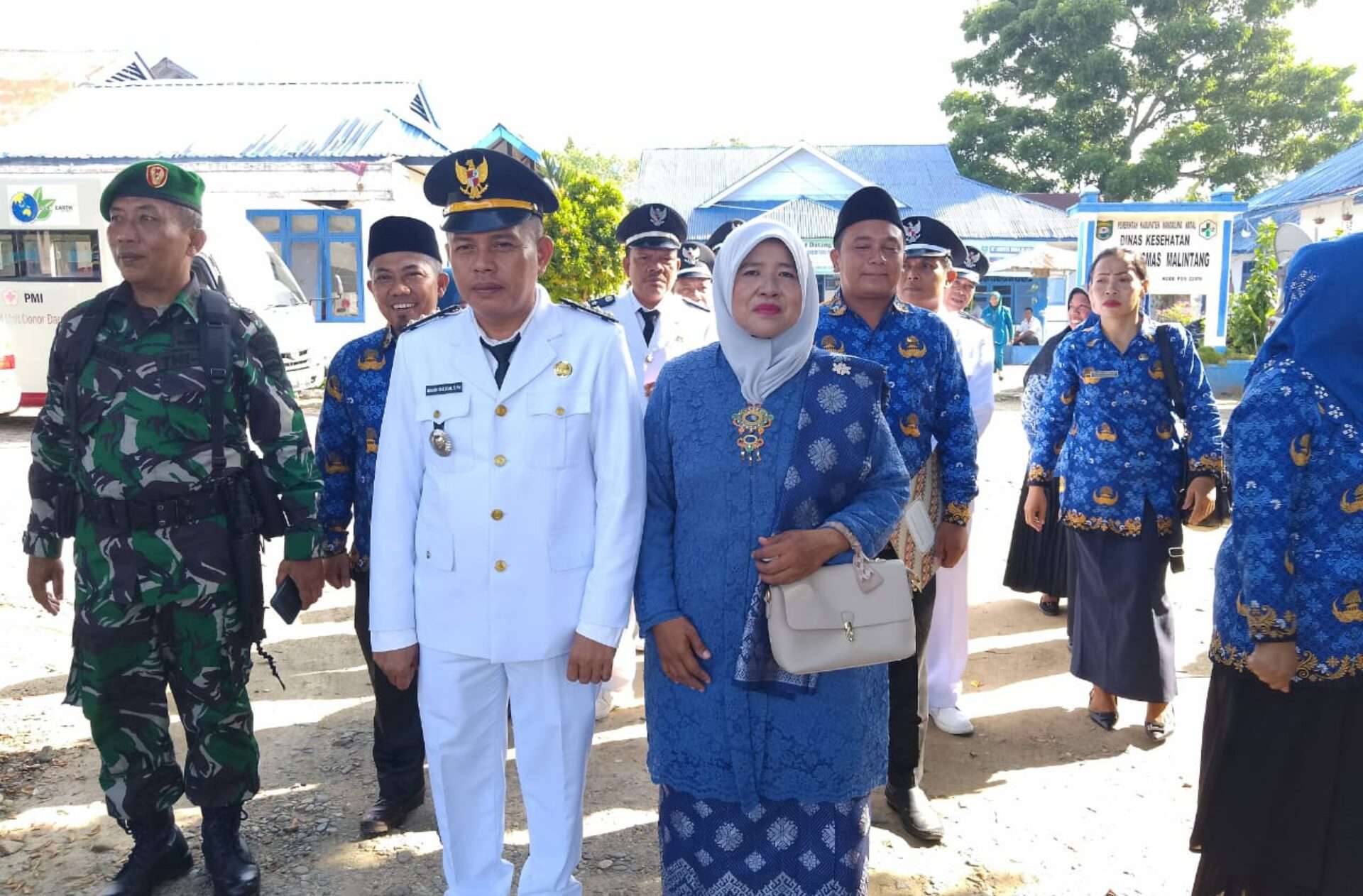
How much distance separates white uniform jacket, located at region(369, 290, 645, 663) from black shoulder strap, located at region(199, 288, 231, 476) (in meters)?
0.58

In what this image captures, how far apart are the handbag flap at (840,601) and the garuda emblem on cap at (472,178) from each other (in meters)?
1.24

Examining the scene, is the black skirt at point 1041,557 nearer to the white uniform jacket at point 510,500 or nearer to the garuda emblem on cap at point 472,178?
the white uniform jacket at point 510,500

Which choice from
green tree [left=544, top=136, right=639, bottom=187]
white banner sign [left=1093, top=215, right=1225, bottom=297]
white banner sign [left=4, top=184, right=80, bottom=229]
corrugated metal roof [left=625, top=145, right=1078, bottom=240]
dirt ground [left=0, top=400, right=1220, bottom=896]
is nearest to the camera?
dirt ground [left=0, top=400, right=1220, bottom=896]

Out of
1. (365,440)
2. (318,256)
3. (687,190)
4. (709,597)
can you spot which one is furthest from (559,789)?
(687,190)

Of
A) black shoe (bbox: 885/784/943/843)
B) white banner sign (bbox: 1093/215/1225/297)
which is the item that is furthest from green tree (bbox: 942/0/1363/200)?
black shoe (bbox: 885/784/943/843)

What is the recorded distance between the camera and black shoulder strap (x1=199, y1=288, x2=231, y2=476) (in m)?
2.70

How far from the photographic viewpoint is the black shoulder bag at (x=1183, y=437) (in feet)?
12.1

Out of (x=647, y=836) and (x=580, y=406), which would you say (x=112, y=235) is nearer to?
(x=580, y=406)

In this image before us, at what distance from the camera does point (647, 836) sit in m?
3.21

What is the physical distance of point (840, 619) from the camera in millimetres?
2125

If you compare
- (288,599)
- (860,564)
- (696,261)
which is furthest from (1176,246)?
(288,599)

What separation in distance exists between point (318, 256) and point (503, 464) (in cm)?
1765

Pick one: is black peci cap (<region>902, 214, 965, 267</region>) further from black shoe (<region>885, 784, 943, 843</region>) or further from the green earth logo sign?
the green earth logo sign

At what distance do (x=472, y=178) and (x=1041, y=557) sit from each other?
13.5 feet
